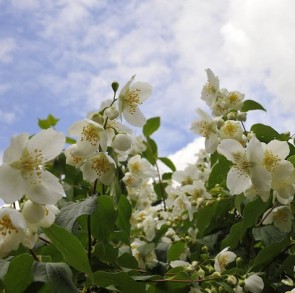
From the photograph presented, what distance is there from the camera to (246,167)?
1.44 m

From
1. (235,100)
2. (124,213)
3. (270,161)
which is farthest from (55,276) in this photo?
(235,100)

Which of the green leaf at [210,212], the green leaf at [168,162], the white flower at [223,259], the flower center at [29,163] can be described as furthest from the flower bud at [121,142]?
the green leaf at [168,162]

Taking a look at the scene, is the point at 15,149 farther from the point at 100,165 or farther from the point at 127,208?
the point at 127,208

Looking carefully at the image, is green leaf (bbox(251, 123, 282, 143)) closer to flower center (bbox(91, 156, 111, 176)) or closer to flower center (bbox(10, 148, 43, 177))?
flower center (bbox(91, 156, 111, 176))

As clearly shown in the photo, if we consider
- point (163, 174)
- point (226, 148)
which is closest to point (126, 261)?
point (226, 148)

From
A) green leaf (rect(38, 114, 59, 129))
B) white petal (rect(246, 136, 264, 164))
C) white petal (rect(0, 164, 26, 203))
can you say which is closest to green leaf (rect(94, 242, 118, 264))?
white petal (rect(0, 164, 26, 203))

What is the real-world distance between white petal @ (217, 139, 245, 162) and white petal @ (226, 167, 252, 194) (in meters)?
0.04

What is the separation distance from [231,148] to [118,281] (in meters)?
0.53

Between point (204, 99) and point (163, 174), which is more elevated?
point (204, 99)

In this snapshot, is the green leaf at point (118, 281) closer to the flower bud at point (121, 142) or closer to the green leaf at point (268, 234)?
the flower bud at point (121, 142)

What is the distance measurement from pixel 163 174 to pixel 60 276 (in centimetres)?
192

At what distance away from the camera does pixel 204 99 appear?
6.45ft

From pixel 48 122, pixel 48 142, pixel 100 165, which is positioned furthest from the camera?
pixel 48 122

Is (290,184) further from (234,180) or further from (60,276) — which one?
(60,276)
